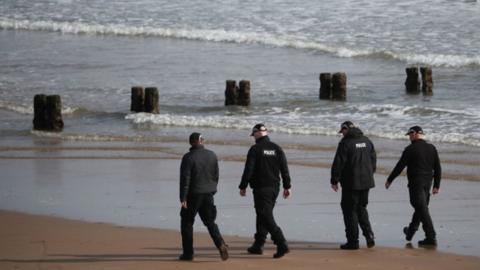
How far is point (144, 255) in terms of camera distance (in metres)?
14.2

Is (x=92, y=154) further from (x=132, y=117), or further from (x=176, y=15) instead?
(x=176, y=15)

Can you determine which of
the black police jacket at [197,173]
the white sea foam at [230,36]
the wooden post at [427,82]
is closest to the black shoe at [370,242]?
the black police jacket at [197,173]

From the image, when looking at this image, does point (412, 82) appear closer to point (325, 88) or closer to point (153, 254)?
point (325, 88)

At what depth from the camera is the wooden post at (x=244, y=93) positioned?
3253 centimetres

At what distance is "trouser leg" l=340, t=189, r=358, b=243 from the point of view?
14562 mm

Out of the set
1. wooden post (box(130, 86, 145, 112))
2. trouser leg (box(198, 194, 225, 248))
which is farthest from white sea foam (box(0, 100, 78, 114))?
trouser leg (box(198, 194, 225, 248))

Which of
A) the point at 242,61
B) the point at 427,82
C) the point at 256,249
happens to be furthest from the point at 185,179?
the point at 242,61

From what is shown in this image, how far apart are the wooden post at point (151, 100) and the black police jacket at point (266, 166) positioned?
17023 mm

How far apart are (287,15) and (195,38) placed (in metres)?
5.12

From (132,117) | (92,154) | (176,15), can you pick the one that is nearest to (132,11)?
(176,15)

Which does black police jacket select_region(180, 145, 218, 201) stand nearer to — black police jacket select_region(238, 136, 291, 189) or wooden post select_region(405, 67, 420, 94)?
black police jacket select_region(238, 136, 291, 189)

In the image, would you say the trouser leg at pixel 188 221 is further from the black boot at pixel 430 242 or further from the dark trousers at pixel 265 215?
the black boot at pixel 430 242

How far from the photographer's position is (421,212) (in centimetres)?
1476

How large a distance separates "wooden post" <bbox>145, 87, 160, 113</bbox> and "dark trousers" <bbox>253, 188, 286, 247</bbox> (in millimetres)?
17007
